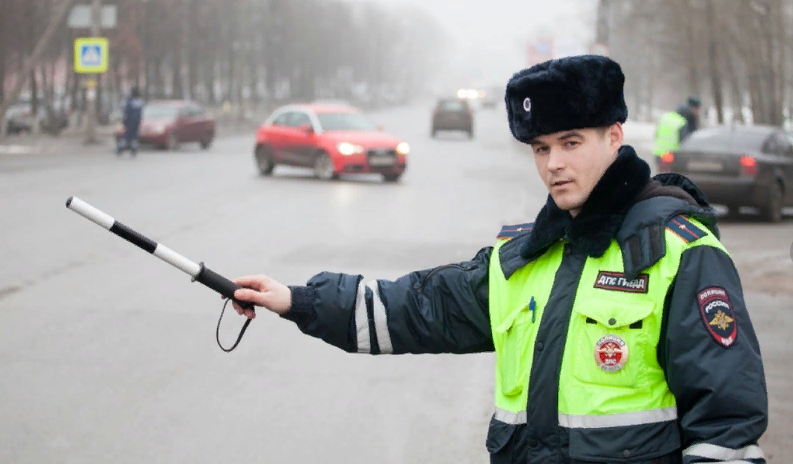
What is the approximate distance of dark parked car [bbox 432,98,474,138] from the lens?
49125mm

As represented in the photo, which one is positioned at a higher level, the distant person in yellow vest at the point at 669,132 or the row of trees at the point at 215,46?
the row of trees at the point at 215,46

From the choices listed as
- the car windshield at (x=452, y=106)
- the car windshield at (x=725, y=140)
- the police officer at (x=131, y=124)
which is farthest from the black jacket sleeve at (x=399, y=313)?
the car windshield at (x=452, y=106)

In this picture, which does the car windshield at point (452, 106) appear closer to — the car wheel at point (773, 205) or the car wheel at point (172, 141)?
the car wheel at point (172, 141)

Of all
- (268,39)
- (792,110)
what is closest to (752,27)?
(792,110)

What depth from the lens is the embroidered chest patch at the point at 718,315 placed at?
242 cm

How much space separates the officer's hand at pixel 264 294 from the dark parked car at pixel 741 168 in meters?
14.7

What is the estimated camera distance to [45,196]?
19125 mm

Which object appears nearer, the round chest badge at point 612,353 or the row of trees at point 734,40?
the round chest badge at point 612,353

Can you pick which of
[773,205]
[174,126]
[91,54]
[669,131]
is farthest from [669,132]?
[91,54]

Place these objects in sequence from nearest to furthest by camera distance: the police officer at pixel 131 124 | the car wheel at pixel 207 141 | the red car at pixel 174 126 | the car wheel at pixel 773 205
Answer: the car wheel at pixel 773 205 → the police officer at pixel 131 124 → the red car at pixel 174 126 → the car wheel at pixel 207 141

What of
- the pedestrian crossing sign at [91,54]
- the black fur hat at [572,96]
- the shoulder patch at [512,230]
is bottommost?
the shoulder patch at [512,230]

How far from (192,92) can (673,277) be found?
7267 cm

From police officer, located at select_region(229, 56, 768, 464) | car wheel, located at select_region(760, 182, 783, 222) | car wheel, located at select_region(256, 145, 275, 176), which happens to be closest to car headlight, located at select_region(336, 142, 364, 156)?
car wheel, located at select_region(256, 145, 275, 176)

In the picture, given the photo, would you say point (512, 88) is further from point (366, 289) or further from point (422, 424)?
point (422, 424)
